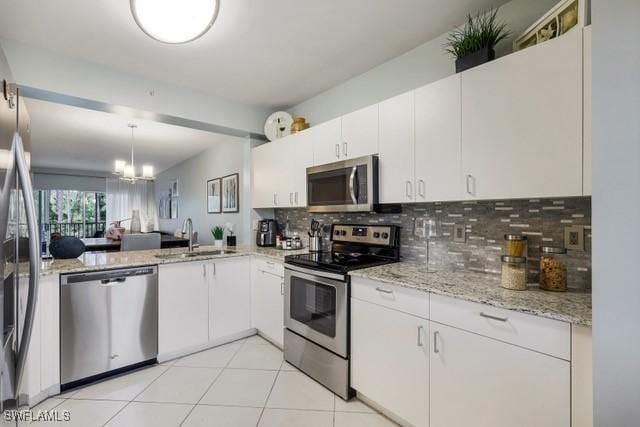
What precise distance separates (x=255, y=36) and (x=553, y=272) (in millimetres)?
2305

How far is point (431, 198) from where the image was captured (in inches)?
71.2

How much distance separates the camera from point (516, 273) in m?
1.43

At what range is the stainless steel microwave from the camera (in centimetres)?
212

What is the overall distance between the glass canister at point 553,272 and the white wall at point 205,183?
9.17ft

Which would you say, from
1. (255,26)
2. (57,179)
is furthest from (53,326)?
(57,179)

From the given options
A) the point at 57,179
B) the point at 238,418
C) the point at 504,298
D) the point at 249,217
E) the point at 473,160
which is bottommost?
the point at 238,418

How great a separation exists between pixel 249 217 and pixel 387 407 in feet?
7.96

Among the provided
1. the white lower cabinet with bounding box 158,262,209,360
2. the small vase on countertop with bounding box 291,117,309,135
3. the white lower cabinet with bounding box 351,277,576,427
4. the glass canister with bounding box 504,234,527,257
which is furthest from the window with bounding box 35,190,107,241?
the glass canister with bounding box 504,234,527,257

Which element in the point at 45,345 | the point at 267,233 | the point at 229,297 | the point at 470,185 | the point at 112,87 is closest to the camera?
the point at 470,185

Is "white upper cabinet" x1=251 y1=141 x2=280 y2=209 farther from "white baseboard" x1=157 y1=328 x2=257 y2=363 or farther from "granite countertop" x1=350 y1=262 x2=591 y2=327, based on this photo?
"granite countertop" x1=350 y1=262 x2=591 y2=327

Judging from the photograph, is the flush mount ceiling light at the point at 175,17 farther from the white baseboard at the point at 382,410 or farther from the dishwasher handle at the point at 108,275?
the white baseboard at the point at 382,410

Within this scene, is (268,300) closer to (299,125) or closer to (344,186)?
(344,186)

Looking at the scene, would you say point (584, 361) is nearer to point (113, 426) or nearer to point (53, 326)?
point (113, 426)
